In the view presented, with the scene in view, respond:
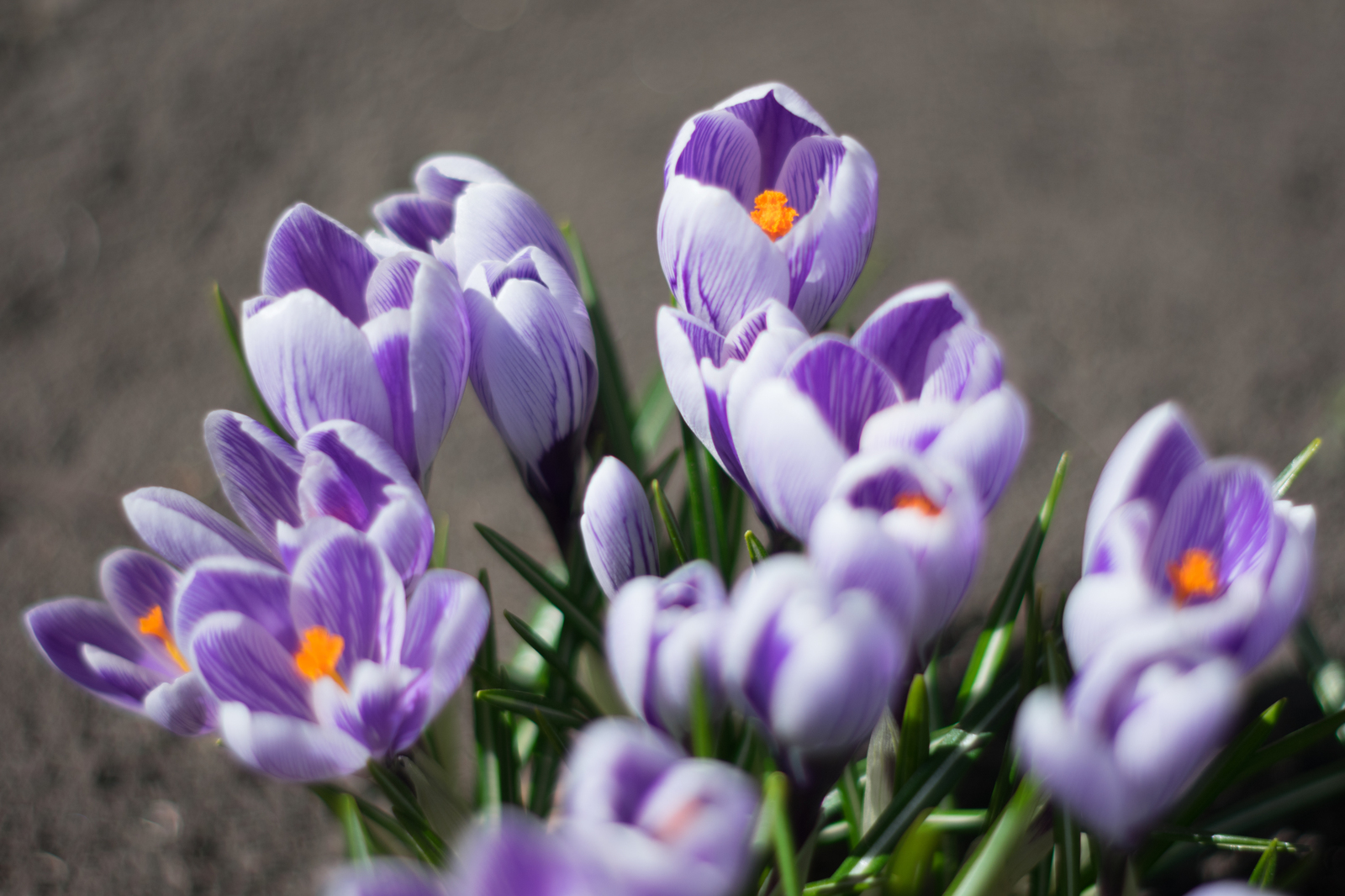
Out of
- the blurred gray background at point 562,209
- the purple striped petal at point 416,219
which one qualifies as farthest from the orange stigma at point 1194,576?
the blurred gray background at point 562,209

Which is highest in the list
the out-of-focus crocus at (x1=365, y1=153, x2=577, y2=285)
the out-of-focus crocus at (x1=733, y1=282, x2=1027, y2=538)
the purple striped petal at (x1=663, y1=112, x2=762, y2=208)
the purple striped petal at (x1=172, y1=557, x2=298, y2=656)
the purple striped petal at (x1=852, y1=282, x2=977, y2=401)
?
the purple striped petal at (x1=663, y1=112, x2=762, y2=208)

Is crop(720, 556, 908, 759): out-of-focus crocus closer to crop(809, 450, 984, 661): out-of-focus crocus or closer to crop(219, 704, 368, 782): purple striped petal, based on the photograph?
crop(809, 450, 984, 661): out-of-focus crocus

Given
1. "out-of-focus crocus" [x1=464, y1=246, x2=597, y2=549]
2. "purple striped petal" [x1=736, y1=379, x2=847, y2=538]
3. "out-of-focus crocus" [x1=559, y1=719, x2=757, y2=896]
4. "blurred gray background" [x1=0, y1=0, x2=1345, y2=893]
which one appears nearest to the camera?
"out-of-focus crocus" [x1=559, y1=719, x2=757, y2=896]

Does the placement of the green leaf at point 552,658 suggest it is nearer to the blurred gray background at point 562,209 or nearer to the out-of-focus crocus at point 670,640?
the out-of-focus crocus at point 670,640

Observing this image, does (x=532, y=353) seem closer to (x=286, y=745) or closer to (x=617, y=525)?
(x=617, y=525)

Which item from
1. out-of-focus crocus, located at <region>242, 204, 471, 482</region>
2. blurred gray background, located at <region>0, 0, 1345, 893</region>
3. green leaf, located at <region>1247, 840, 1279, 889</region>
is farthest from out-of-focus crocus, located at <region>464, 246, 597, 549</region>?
blurred gray background, located at <region>0, 0, 1345, 893</region>

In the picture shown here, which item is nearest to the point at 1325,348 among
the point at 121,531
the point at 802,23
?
the point at 802,23

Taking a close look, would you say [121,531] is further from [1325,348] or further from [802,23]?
[1325,348]
